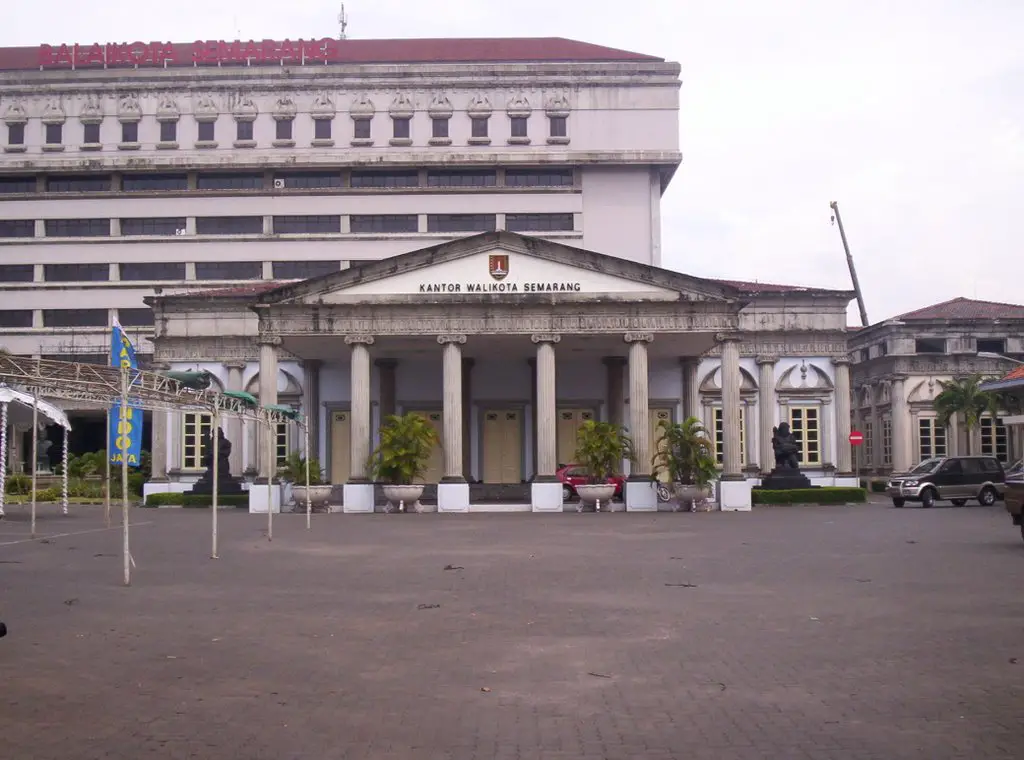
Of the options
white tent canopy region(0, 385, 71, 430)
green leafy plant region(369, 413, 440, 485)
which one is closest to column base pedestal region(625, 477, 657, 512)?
green leafy plant region(369, 413, 440, 485)

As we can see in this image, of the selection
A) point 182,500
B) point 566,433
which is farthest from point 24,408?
point 566,433

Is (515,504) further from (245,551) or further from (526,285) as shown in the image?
(245,551)

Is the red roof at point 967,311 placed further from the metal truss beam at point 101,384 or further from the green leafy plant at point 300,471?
the metal truss beam at point 101,384

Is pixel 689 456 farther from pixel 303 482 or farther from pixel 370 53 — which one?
pixel 370 53

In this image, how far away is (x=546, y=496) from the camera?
3519 centimetres

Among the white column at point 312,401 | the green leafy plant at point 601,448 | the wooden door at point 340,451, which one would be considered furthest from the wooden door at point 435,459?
the green leafy plant at point 601,448

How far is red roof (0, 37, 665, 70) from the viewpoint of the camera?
67500 mm

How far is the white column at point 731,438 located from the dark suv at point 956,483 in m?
5.97

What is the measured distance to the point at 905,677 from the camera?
27.5 feet

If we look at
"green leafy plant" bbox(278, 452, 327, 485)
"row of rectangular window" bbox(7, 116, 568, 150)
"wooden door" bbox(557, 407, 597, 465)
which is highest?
"row of rectangular window" bbox(7, 116, 568, 150)

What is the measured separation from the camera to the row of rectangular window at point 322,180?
6506 cm

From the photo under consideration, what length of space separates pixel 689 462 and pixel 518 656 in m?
26.4

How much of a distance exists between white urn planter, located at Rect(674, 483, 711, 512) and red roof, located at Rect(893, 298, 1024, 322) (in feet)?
73.1

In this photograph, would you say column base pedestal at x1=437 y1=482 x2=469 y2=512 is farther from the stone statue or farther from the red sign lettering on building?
the red sign lettering on building
